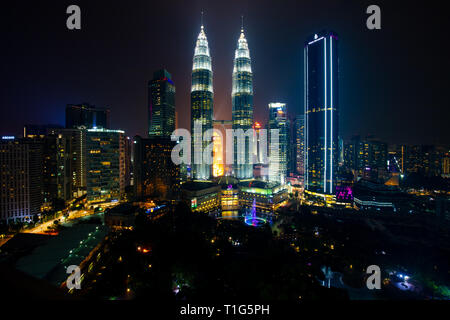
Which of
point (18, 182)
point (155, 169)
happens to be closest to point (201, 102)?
point (155, 169)

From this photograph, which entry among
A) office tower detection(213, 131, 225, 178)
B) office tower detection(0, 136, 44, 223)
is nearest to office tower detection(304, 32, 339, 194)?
office tower detection(213, 131, 225, 178)

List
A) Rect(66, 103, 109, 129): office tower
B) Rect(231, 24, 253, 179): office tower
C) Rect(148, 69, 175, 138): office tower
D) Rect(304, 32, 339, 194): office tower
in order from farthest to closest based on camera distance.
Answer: Rect(66, 103, 109, 129): office tower, Rect(148, 69, 175, 138): office tower, Rect(231, 24, 253, 179): office tower, Rect(304, 32, 339, 194): office tower

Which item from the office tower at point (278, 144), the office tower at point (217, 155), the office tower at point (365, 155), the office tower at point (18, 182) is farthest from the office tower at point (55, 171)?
the office tower at point (365, 155)

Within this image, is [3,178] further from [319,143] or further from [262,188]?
[319,143]

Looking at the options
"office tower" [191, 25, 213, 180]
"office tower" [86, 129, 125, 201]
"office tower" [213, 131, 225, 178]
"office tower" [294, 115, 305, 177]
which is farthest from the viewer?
"office tower" [294, 115, 305, 177]

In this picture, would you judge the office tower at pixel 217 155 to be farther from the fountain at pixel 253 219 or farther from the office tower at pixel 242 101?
the fountain at pixel 253 219

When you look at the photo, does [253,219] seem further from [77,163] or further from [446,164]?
[446,164]

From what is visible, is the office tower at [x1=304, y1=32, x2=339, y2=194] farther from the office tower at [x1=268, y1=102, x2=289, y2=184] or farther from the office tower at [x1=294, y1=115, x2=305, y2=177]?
the office tower at [x1=294, y1=115, x2=305, y2=177]
